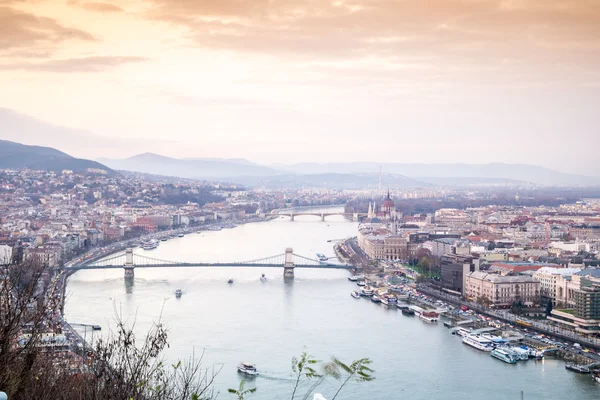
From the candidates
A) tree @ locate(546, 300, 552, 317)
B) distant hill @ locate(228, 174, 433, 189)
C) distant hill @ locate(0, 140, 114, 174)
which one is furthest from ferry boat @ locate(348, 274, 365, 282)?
distant hill @ locate(228, 174, 433, 189)

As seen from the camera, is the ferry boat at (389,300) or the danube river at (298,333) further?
the ferry boat at (389,300)

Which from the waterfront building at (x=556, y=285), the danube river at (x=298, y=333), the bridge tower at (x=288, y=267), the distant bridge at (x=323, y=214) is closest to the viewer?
the danube river at (x=298, y=333)

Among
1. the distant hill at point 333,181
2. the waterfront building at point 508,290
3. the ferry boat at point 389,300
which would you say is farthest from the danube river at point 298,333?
the distant hill at point 333,181

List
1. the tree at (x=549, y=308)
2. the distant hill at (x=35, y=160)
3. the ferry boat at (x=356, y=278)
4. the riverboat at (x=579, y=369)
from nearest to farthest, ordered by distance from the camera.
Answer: the riverboat at (x=579, y=369) → the tree at (x=549, y=308) → the ferry boat at (x=356, y=278) → the distant hill at (x=35, y=160)

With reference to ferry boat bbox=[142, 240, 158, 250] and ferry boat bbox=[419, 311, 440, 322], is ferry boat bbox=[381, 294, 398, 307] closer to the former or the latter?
ferry boat bbox=[419, 311, 440, 322]

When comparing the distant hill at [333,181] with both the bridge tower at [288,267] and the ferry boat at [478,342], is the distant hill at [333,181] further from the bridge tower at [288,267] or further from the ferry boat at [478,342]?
the ferry boat at [478,342]

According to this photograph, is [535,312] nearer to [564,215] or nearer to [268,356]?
[268,356]

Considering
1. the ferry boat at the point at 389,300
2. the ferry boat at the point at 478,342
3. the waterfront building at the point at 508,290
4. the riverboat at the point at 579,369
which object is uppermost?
the waterfront building at the point at 508,290
